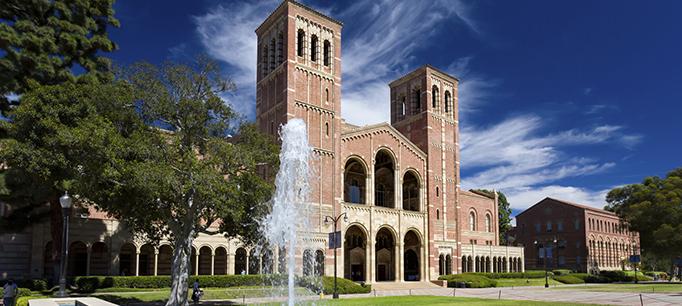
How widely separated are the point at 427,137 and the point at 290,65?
19.0 metres

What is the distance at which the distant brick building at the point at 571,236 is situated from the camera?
282 feet

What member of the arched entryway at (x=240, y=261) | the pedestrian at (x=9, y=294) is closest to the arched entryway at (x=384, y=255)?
the arched entryway at (x=240, y=261)

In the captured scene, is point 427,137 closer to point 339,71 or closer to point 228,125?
point 339,71

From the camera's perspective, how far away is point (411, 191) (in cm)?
5712

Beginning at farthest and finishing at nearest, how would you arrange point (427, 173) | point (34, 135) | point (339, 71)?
point (427, 173), point (339, 71), point (34, 135)

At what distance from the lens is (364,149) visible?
1999 inches

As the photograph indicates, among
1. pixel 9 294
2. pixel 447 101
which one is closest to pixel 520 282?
pixel 447 101

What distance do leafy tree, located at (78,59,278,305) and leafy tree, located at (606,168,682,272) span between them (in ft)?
176

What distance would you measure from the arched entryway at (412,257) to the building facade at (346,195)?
4.9 inches

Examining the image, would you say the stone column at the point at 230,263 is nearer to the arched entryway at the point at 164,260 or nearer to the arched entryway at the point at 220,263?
the arched entryway at the point at 220,263

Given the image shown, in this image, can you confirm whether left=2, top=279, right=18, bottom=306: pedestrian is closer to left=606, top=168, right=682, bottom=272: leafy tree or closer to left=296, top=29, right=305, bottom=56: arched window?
left=296, top=29, right=305, bottom=56: arched window

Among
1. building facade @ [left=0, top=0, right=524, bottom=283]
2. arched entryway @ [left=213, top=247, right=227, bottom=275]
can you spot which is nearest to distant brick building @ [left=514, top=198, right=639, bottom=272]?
building facade @ [left=0, top=0, right=524, bottom=283]

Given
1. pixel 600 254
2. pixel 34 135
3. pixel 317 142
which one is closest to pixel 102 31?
pixel 34 135

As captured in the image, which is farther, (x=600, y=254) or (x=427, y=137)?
(x=600, y=254)
